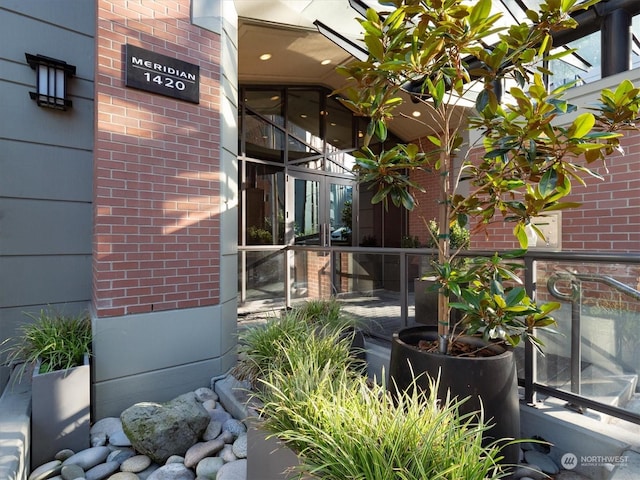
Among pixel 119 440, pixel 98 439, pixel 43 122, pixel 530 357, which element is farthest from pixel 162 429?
pixel 43 122

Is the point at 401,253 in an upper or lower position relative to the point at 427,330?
upper

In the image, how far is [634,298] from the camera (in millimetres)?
2223

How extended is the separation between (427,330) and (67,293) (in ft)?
13.4

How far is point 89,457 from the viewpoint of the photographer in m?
2.55

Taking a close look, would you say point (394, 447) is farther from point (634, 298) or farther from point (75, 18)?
point (75, 18)

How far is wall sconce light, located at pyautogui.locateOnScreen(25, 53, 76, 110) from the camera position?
3829mm

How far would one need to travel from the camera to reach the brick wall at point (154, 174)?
10.4 feet

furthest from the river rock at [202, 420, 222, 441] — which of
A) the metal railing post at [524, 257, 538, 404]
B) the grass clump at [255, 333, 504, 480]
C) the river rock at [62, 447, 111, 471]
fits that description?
the metal railing post at [524, 257, 538, 404]

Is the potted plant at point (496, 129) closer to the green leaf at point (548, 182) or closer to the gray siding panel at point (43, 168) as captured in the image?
the green leaf at point (548, 182)

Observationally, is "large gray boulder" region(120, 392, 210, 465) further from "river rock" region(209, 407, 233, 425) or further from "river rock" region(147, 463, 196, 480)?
"river rock" region(209, 407, 233, 425)

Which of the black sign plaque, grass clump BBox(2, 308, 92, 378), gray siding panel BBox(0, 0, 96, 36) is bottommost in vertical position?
grass clump BBox(2, 308, 92, 378)

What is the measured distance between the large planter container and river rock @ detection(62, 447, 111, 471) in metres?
0.15

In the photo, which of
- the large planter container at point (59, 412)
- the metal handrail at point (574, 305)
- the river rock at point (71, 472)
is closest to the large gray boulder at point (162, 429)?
the river rock at point (71, 472)

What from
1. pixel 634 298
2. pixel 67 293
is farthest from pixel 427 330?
pixel 67 293
